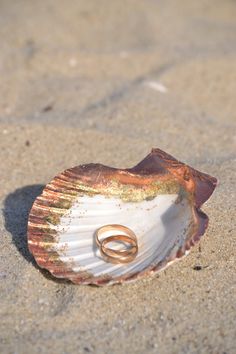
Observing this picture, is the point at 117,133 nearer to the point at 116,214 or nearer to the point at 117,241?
the point at 116,214

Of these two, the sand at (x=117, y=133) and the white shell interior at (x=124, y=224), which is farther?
the white shell interior at (x=124, y=224)

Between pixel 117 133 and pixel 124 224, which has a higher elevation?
pixel 124 224

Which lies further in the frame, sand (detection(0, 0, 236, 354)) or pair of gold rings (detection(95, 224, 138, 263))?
pair of gold rings (detection(95, 224, 138, 263))

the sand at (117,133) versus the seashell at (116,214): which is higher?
the seashell at (116,214)

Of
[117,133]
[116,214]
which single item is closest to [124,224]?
[116,214]

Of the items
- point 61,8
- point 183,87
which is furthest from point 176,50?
point 61,8

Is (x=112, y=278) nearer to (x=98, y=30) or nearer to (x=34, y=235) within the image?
(x=34, y=235)

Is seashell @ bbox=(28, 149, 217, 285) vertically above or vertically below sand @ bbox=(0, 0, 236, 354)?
above
